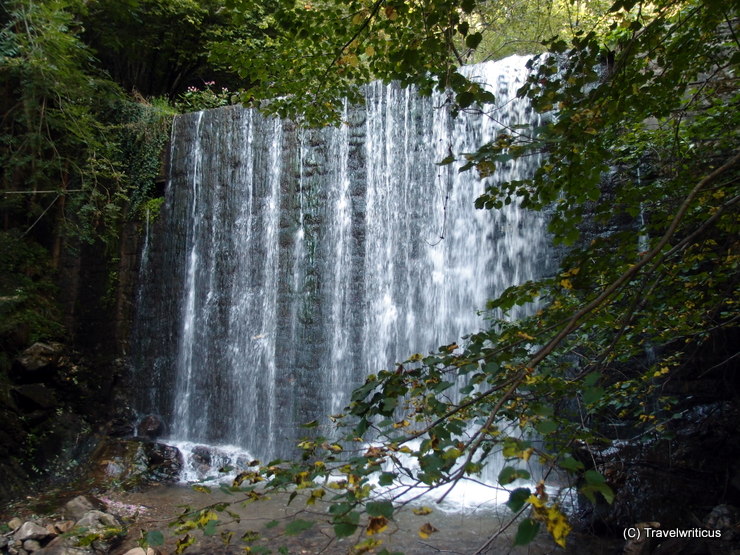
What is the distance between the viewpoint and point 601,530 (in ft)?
14.9

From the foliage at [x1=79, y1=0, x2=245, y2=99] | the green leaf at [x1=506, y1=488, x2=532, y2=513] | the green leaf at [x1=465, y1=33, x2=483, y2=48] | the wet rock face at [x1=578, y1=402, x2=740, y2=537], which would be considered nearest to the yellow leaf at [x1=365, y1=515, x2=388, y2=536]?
the green leaf at [x1=506, y1=488, x2=532, y2=513]

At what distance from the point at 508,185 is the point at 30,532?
510 centimetres

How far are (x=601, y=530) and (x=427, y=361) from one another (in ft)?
11.0

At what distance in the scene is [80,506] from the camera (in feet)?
18.7

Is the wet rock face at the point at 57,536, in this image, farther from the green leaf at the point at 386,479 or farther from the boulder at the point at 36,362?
the green leaf at the point at 386,479

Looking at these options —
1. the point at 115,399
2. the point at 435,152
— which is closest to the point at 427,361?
the point at 435,152

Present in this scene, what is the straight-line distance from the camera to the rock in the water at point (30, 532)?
4.96 m

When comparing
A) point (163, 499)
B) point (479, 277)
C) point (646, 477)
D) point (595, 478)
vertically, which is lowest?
point (163, 499)

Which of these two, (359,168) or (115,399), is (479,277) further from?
(115,399)

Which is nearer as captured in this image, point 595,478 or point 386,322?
point 595,478

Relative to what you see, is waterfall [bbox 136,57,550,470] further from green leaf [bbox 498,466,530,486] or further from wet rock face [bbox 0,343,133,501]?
green leaf [bbox 498,466,530,486]

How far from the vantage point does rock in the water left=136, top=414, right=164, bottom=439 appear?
8.26 metres

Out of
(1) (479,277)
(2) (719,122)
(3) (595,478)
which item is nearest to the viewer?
(3) (595,478)

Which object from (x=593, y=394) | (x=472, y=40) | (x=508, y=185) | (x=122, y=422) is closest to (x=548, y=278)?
(x=508, y=185)
